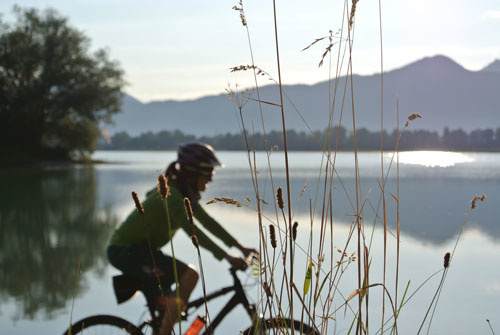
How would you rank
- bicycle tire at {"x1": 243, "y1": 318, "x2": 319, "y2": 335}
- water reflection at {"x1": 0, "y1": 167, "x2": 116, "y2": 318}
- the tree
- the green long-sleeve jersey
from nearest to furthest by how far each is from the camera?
bicycle tire at {"x1": 243, "y1": 318, "x2": 319, "y2": 335} → the green long-sleeve jersey → water reflection at {"x1": 0, "y1": 167, "x2": 116, "y2": 318} → the tree

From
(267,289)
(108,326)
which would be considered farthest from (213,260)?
(267,289)

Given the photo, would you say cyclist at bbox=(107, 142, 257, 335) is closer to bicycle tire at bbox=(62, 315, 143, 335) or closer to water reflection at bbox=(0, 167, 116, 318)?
bicycle tire at bbox=(62, 315, 143, 335)

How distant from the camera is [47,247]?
8.52 m

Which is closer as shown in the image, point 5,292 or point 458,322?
point 458,322

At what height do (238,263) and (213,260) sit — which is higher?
(238,263)

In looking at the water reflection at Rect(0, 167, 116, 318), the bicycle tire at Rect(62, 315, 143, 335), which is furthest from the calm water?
the bicycle tire at Rect(62, 315, 143, 335)

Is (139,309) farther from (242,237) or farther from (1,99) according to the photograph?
(1,99)

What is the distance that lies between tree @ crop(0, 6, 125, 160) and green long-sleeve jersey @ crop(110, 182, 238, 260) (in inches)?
1687

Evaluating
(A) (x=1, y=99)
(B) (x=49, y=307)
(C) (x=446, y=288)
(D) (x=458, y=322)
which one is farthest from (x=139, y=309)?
(A) (x=1, y=99)

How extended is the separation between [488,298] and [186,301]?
146 inches

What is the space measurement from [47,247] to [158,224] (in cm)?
588

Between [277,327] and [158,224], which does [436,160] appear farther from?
[277,327]

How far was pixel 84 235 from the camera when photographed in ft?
31.6

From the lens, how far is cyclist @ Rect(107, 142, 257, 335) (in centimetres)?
314
